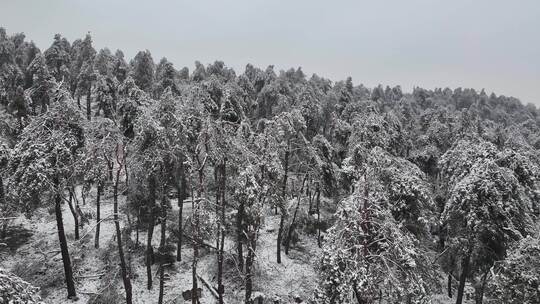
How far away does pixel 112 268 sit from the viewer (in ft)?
84.5

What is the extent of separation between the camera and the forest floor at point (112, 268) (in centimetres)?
2400

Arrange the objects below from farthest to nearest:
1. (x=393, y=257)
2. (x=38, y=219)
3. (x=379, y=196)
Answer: (x=38, y=219), (x=379, y=196), (x=393, y=257)

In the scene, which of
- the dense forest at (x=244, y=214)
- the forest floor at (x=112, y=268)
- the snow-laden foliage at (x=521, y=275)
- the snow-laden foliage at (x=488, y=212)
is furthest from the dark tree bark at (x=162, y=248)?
the snow-laden foliage at (x=521, y=275)

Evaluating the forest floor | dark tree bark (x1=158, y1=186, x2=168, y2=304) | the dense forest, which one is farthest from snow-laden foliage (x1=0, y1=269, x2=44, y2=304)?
the forest floor

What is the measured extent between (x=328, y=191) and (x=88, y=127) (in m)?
21.2

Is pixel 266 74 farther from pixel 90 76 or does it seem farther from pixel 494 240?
pixel 494 240

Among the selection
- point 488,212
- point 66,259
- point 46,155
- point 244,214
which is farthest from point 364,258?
point 66,259

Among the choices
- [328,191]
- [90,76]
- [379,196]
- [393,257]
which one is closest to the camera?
[393,257]

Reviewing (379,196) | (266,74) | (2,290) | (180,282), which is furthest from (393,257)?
(266,74)

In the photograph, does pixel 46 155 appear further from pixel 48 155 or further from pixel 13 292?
pixel 13 292

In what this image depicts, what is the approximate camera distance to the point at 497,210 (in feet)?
62.3

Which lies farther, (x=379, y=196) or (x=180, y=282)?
(x=180, y=282)

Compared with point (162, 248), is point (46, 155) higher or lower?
higher

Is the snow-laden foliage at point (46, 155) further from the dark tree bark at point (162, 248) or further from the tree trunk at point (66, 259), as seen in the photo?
the dark tree bark at point (162, 248)
